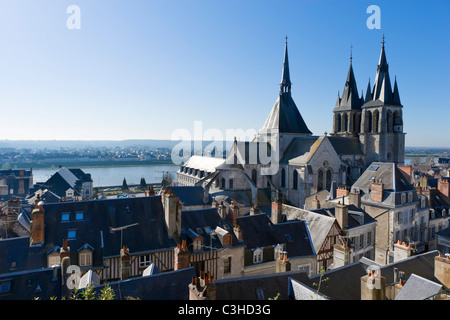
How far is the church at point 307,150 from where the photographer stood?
34.7 m

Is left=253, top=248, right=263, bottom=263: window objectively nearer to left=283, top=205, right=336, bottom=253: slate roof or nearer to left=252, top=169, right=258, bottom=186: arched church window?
left=283, top=205, right=336, bottom=253: slate roof

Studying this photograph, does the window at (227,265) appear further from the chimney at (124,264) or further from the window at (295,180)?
the window at (295,180)

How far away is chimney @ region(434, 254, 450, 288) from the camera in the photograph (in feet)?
34.8

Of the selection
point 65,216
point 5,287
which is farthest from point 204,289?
point 65,216

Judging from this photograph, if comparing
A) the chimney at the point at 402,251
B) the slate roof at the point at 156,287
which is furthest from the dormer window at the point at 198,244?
the chimney at the point at 402,251

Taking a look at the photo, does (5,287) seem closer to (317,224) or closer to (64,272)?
(64,272)

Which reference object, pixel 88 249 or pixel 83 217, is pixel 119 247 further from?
pixel 83 217

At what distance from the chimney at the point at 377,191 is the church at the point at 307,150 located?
17.7ft

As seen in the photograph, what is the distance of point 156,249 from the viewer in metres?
13.9

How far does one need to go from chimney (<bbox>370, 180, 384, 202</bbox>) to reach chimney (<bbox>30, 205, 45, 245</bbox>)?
2137 cm

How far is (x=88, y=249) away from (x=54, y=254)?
4.28 feet

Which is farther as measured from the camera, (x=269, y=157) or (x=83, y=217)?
(x=269, y=157)

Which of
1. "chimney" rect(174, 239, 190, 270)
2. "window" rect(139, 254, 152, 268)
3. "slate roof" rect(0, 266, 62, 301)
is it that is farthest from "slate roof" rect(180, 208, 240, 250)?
"slate roof" rect(0, 266, 62, 301)
